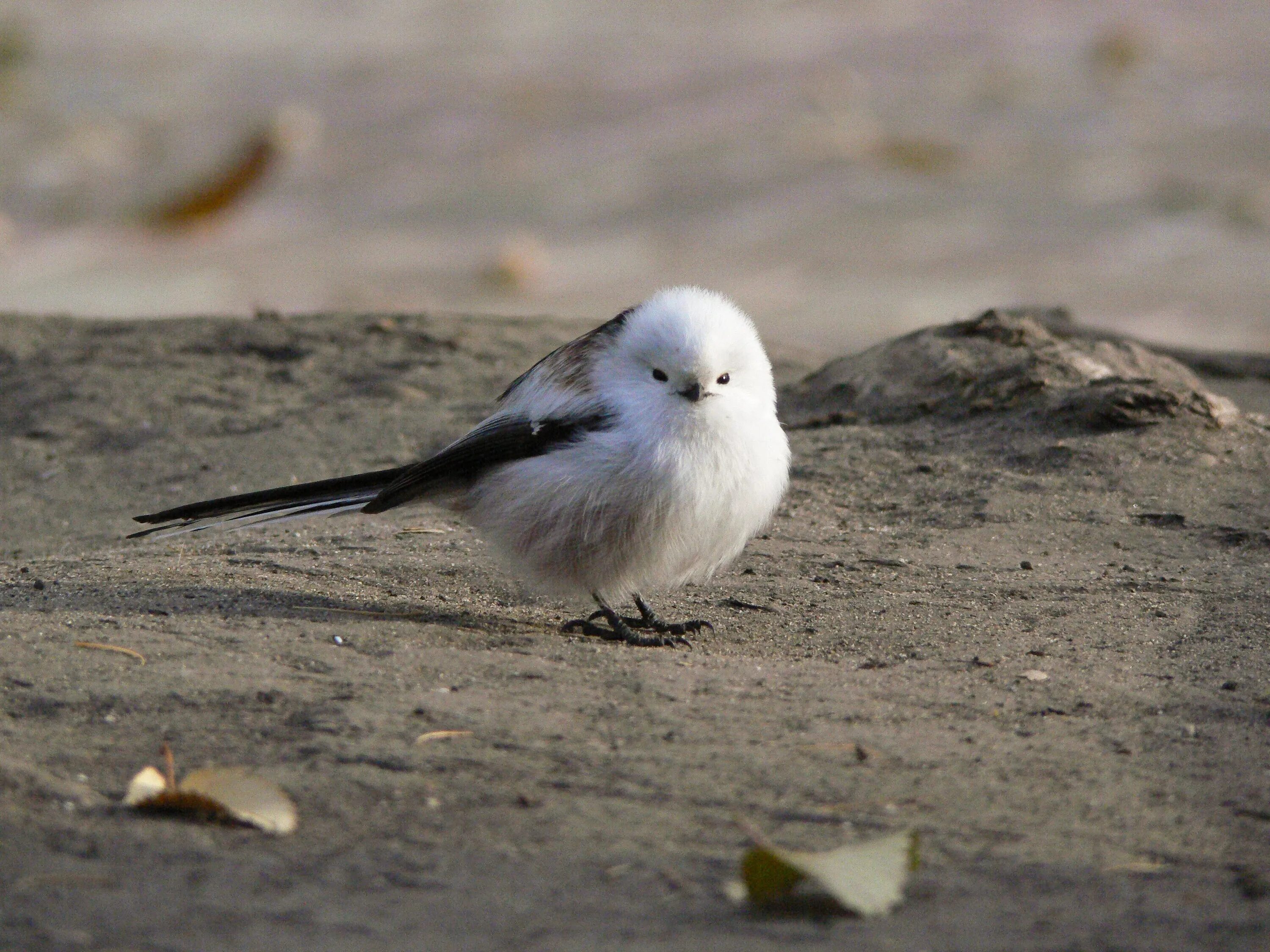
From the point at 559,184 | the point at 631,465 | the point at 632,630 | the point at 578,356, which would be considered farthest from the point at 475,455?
the point at 559,184

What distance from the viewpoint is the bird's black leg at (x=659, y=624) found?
4.80 meters

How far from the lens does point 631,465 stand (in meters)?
4.47

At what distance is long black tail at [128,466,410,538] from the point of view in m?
5.04

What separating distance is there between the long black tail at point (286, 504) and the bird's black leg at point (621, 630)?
784mm

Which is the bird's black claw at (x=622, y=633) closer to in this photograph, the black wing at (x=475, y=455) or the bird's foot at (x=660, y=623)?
the bird's foot at (x=660, y=623)

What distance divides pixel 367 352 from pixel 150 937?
6.19m

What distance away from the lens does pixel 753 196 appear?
623 inches

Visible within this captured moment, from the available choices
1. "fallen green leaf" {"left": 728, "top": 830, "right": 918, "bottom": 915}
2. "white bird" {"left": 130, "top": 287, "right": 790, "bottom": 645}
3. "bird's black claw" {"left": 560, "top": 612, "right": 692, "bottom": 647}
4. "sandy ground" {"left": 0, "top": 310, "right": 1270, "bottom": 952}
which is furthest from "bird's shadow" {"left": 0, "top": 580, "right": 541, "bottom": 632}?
"fallen green leaf" {"left": 728, "top": 830, "right": 918, "bottom": 915}

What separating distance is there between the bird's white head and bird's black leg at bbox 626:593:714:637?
27.5 inches

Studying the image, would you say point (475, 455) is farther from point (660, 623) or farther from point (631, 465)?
point (660, 623)

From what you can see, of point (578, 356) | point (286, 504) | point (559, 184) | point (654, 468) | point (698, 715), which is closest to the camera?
point (698, 715)

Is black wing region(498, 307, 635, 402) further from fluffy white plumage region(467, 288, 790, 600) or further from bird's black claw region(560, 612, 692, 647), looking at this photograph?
bird's black claw region(560, 612, 692, 647)

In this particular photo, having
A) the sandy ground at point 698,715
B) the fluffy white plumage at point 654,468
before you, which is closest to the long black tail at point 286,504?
the sandy ground at point 698,715

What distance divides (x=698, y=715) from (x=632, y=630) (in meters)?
1.24
